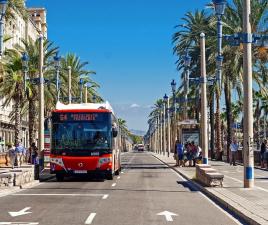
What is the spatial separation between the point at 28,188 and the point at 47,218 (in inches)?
405

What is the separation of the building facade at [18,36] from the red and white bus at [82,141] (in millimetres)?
20228

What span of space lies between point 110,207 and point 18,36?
9270 centimetres

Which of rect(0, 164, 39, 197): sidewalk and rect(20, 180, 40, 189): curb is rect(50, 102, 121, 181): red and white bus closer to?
rect(20, 180, 40, 189): curb

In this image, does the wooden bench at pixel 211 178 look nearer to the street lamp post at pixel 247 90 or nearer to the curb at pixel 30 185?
the street lamp post at pixel 247 90

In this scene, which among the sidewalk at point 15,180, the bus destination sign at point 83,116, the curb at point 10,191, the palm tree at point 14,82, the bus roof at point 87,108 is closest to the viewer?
the curb at point 10,191

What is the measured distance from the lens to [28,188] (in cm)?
2355

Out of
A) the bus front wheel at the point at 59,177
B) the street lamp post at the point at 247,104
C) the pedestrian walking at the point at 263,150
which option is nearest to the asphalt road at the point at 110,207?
the street lamp post at the point at 247,104

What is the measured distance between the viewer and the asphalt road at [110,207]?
13156mm

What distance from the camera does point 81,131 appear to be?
89.6 feet

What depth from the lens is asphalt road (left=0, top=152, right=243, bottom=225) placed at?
13156 millimetres

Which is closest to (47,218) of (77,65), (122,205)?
(122,205)

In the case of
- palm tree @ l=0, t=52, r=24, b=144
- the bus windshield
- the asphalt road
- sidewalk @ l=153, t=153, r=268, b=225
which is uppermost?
palm tree @ l=0, t=52, r=24, b=144

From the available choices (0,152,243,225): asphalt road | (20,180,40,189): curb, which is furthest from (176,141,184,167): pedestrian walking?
(0,152,243,225): asphalt road

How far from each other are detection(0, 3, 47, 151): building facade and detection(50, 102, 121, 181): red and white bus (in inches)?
796
